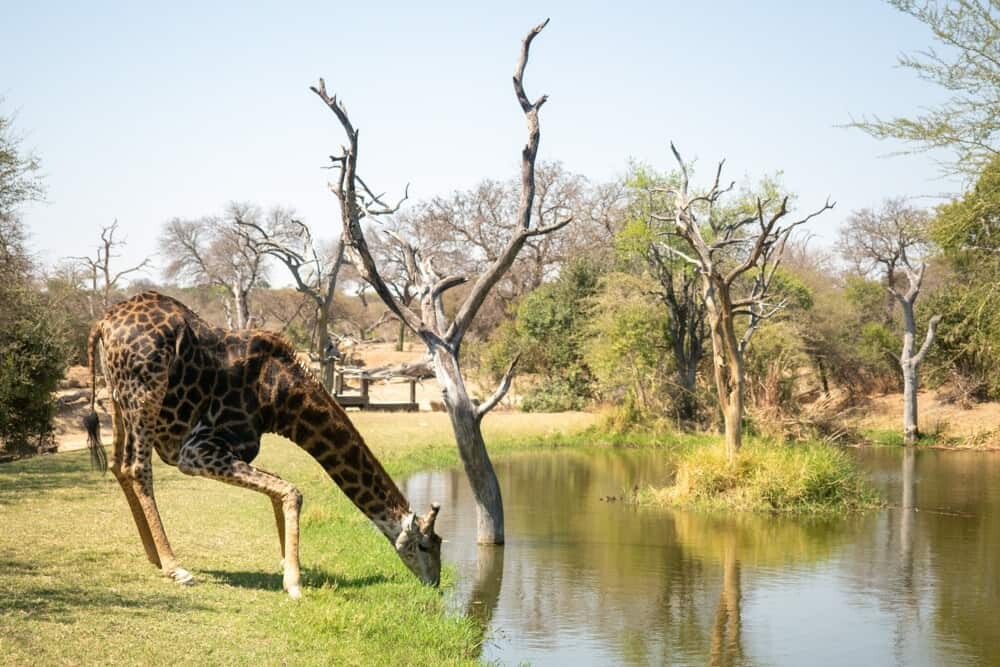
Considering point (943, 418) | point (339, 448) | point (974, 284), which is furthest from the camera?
point (943, 418)

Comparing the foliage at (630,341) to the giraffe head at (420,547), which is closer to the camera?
the giraffe head at (420,547)

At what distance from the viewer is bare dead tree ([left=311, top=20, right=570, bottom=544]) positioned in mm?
12297

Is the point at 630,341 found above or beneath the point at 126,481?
above

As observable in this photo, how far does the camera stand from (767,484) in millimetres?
16094

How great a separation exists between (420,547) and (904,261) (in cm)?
2406

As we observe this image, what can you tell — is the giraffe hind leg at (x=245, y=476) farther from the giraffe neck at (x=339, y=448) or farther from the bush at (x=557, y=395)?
the bush at (x=557, y=395)

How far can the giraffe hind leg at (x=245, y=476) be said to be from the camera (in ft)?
27.8

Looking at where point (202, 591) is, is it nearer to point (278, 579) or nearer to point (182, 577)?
point (182, 577)

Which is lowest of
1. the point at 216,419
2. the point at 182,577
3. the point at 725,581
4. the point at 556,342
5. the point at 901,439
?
the point at 725,581

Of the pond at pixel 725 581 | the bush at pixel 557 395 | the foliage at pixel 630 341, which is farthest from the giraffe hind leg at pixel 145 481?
the bush at pixel 557 395

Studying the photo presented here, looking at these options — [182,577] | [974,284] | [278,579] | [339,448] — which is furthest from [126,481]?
[974,284]

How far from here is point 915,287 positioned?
29891 millimetres

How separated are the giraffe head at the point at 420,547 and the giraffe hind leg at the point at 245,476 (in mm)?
1147

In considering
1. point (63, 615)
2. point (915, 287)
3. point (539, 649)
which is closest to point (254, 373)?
point (63, 615)
